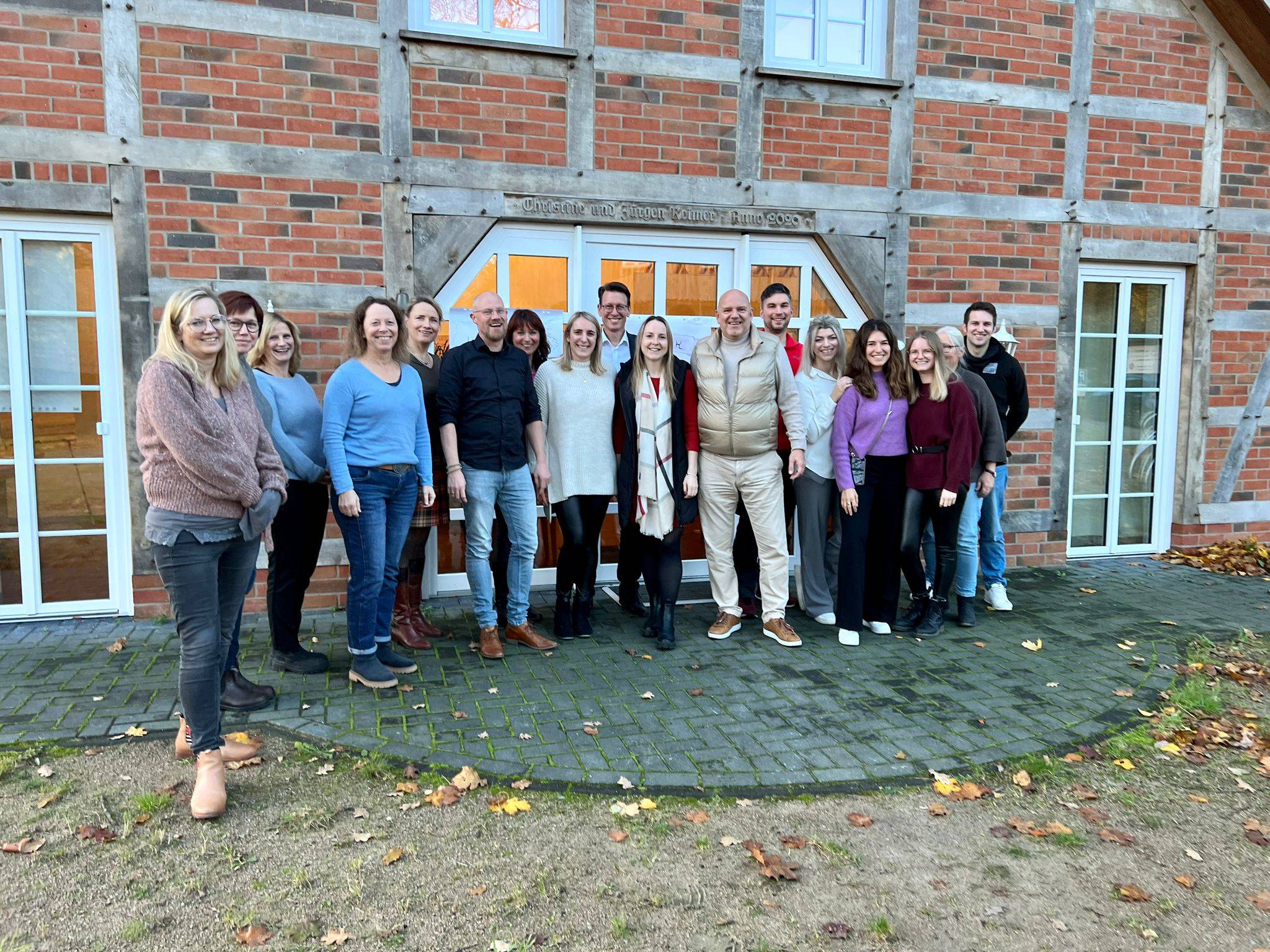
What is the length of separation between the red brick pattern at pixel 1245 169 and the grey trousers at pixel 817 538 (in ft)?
15.5

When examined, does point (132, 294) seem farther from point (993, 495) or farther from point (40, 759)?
point (993, 495)

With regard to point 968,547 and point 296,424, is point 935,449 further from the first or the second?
point 296,424

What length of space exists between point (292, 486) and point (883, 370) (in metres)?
3.34

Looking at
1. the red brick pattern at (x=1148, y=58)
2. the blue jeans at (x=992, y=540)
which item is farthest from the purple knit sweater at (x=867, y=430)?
the red brick pattern at (x=1148, y=58)

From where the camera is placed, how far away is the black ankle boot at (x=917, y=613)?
5.66 meters

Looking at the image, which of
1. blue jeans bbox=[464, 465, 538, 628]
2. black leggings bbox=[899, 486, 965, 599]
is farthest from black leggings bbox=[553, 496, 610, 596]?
black leggings bbox=[899, 486, 965, 599]

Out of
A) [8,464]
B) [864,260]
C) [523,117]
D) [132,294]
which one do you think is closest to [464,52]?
[523,117]

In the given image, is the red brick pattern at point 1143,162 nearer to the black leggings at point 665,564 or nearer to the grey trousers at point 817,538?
the grey trousers at point 817,538

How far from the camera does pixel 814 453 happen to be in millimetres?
5508

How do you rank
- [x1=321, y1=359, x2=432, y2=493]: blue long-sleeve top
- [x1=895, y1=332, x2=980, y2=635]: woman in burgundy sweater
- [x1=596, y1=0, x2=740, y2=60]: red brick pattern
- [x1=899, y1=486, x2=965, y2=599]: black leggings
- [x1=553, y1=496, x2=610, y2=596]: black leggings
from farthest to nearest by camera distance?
[x1=596, y1=0, x2=740, y2=60]: red brick pattern, [x1=899, y1=486, x2=965, y2=599]: black leggings, [x1=895, y1=332, x2=980, y2=635]: woman in burgundy sweater, [x1=553, y1=496, x2=610, y2=596]: black leggings, [x1=321, y1=359, x2=432, y2=493]: blue long-sleeve top

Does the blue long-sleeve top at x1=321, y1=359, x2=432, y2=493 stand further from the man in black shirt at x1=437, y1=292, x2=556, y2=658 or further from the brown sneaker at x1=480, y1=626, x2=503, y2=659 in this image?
the brown sneaker at x1=480, y1=626, x2=503, y2=659

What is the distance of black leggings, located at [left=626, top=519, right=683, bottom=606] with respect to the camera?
5.29 m

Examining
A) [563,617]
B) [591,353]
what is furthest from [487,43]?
[563,617]

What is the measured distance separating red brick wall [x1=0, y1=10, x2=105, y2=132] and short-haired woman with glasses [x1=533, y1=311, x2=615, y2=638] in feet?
9.96
